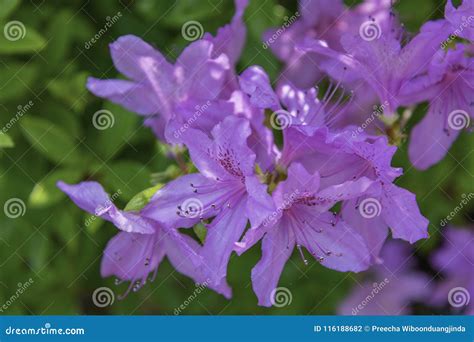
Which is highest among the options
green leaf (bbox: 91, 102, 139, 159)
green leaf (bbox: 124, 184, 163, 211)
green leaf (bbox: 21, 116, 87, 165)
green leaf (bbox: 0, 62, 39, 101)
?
green leaf (bbox: 124, 184, 163, 211)

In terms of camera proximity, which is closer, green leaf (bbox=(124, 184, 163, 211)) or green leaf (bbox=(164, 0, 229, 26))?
green leaf (bbox=(124, 184, 163, 211))

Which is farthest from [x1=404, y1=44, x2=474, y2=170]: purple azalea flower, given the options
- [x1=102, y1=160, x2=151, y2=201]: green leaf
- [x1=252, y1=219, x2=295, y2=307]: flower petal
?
[x1=102, y1=160, x2=151, y2=201]: green leaf

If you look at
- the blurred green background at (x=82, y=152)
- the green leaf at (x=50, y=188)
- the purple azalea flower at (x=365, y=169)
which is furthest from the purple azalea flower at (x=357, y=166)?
the green leaf at (x=50, y=188)

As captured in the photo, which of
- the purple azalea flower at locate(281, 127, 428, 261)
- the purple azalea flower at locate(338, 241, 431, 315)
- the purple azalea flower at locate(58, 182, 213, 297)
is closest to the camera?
the purple azalea flower at locate(281, 127, 428, 261)

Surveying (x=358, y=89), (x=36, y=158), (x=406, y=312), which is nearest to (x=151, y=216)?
(x=358, y=89)

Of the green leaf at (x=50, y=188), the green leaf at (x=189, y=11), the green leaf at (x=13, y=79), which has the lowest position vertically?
the green leaf at (x=50, y=188)

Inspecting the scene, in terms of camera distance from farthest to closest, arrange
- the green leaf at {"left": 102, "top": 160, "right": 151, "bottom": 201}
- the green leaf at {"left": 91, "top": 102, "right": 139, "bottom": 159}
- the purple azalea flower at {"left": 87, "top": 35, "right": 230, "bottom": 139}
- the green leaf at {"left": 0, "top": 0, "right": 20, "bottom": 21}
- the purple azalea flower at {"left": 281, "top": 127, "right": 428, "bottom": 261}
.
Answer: the green leaf at {"left": 91, "top": 102, "right": 139, "bottom": 159}
the green leaf at {"left": 102, "top": 160, "right": 151, "bottom": 201}
the green leaf at {"left": 0, "top": 0, "right": 20, "bottom": 21}
the purple azalea flower at {"left": 87, "top": 35, "right": 230, "bottom": 139}
the purple azalea flower at {"left": 281, "top": 127, "right": 428, "bottom": 261}

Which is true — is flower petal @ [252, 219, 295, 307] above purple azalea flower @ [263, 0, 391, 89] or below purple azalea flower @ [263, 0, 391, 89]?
below

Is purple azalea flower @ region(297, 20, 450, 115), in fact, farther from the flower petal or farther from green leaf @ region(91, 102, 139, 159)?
green leaf @ region(91, 102, 139, 159)

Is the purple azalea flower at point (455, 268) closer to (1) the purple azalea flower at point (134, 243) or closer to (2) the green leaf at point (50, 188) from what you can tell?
(1) the purple azalea flower at point (134, 243)

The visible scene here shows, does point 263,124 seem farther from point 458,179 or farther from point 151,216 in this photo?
point 458,179
